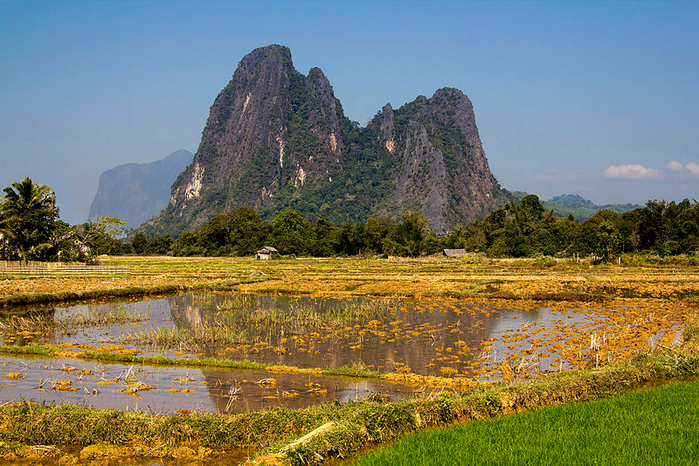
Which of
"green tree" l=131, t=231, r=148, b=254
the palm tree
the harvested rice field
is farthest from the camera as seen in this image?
"green tree" l=131, t=231, r=148, b=254

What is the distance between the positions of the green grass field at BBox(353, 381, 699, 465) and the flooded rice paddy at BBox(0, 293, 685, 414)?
1.68 m

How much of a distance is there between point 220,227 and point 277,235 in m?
9.71

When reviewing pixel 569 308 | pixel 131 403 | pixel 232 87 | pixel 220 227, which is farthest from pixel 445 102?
pixel 131 403

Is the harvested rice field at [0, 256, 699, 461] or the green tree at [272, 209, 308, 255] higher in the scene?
the green tree at [272, 209, 308, 255]

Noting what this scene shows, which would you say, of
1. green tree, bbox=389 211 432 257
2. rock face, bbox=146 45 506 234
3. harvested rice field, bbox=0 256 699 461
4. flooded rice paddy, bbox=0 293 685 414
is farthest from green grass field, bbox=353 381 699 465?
rock face, bbox=146 45 506 234

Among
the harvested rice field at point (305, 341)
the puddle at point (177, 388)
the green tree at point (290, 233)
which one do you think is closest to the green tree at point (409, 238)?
the green tree at point (290, 233)

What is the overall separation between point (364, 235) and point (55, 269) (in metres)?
35.5

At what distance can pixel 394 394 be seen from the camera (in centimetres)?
793

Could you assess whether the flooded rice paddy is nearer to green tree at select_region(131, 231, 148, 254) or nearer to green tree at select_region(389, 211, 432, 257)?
green tree at select_region(389, 211, 432, 257)

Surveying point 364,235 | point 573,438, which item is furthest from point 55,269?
point 364,235

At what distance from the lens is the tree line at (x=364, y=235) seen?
28.2 metres

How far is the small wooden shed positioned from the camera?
55078 millimetres

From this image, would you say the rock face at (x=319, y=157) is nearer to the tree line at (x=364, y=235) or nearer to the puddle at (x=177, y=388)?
the tree line at (x=364, y=235)

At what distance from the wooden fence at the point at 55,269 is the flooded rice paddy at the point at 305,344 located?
12.6 metres
